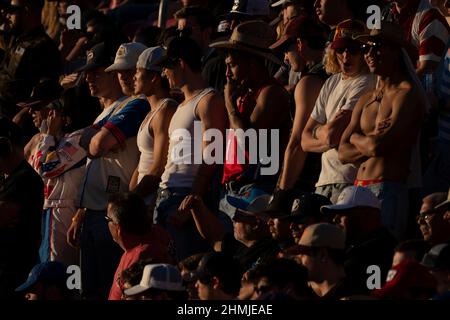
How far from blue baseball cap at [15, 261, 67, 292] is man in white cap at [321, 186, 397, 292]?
6.49ft

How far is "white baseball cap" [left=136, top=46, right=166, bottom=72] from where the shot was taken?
14797 mm

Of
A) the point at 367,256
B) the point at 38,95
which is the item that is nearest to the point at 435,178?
the point at 367,256

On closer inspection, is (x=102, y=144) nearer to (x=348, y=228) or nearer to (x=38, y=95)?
(x=38, y=95)

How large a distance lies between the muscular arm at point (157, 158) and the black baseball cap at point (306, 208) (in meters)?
2.09

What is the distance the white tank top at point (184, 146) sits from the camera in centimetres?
1409

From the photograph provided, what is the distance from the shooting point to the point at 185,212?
13.9 metres

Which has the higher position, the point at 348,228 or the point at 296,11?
the point at 296,11

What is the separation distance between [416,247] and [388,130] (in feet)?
4.07

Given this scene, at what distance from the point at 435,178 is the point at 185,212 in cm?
189

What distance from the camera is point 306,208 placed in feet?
41.1

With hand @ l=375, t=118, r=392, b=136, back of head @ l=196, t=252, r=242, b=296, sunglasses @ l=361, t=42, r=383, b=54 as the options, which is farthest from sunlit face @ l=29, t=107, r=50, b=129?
back of head @ l=196, t=252, r=242, b=296

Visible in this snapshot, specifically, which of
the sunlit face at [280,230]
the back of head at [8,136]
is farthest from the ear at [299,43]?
the back of head at [8,136]

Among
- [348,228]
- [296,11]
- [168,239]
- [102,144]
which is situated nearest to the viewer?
[348,228]

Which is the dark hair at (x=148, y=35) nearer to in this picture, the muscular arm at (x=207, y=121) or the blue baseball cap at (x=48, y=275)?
the muscular arm at (x=207, y=121)
